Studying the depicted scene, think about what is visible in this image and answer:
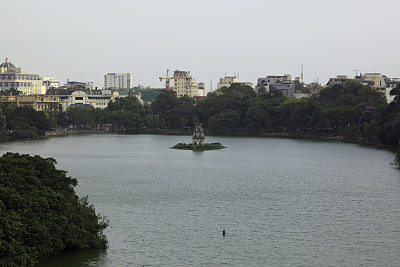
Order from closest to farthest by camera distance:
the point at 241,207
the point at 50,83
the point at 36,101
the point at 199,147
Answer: the point at 241,207 < the point at 199,147 < the point at 36,101 < the point at 50,83

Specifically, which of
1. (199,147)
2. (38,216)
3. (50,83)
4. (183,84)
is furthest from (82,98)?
(38,216)

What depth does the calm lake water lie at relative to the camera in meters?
26.7

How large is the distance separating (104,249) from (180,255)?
10.3 feet

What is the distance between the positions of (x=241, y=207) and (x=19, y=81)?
135278 mm

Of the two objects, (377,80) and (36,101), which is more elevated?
(377,80)

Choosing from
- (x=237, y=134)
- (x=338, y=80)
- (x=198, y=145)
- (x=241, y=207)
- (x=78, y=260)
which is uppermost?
(x=338, y=80)

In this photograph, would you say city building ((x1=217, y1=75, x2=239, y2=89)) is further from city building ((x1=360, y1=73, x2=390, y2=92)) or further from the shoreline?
the shoreline

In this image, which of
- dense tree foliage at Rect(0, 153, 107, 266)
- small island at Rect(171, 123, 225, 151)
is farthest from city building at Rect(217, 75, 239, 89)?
dense tree foliage at Rect(0, 153, 107, 266)

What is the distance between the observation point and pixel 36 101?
113 m

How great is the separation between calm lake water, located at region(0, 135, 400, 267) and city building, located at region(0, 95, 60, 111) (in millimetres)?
49084

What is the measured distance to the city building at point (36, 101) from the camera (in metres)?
111

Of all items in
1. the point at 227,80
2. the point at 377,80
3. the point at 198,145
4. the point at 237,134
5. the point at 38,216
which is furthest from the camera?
the point at 227,80

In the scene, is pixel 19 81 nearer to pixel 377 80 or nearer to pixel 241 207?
pixel 377 80

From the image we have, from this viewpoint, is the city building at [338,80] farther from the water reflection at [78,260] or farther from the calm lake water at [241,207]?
the water reflection at [78,260]
